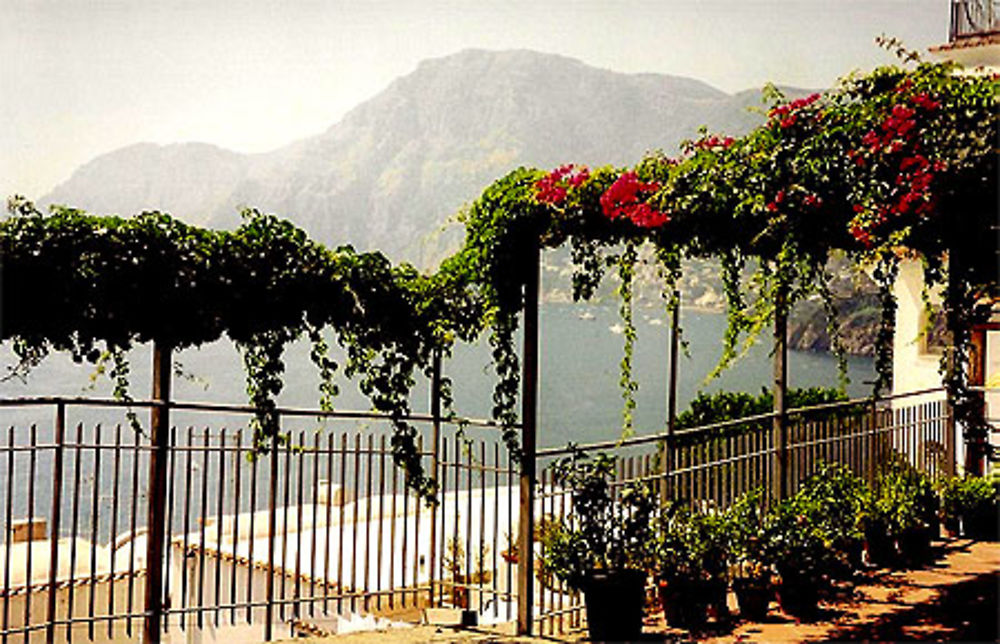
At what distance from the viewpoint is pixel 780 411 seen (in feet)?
28.9

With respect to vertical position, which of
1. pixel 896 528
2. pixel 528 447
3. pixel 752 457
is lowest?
pixel 896 528

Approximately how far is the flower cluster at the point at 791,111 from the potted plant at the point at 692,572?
3.09 m

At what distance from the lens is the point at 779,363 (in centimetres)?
868

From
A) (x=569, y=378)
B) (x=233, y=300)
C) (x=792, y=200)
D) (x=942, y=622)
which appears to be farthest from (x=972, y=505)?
(x=569, y=378)

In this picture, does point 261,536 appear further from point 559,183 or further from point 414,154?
point 414,154

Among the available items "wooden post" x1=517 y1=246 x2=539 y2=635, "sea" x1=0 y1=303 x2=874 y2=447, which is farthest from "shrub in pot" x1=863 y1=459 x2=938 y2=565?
"sea" x1=0 y1=303 x2=874 y2=447

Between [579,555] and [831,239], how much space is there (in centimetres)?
283

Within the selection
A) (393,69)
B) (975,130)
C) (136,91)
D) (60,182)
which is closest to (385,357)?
(975,130)

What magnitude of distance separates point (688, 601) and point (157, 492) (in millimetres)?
3761

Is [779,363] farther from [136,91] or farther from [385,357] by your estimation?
[136,91]

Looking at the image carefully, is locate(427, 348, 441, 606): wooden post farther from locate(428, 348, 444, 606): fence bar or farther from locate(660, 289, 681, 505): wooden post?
locate(660, 289, 681, 505): wooden post

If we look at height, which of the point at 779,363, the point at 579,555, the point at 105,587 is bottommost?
the point at 105,587

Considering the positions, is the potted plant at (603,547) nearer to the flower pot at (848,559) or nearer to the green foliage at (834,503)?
the green foliage at (834,503)

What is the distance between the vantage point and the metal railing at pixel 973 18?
687 inches
